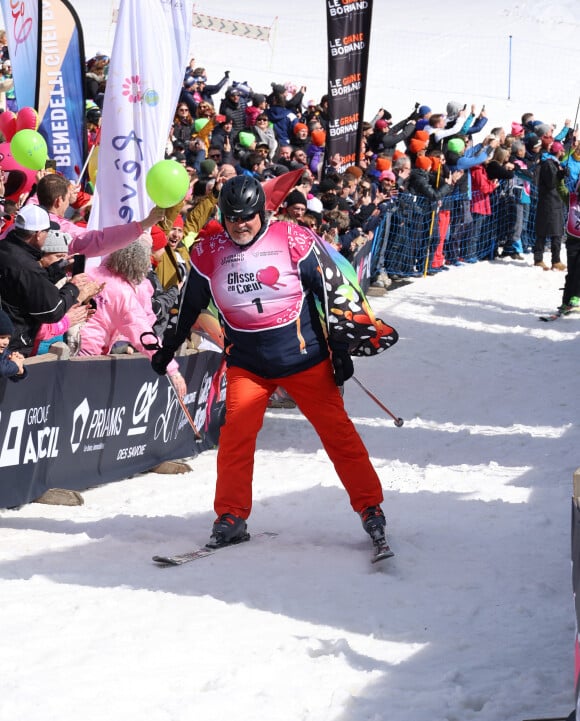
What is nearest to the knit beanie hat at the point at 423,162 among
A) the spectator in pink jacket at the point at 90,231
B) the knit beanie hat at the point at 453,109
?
the knit beanie hat at the point at 453,109

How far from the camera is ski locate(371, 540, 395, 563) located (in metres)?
5.50

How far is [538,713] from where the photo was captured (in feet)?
12.2

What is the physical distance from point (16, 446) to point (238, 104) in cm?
1469

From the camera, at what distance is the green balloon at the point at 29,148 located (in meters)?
8.37

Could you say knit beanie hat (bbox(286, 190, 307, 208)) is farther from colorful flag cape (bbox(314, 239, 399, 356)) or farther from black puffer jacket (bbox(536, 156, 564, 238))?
black puffer jacket (bbox(536, 156, 564, 238))

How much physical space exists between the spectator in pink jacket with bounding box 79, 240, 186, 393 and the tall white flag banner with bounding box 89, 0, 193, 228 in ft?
1.62

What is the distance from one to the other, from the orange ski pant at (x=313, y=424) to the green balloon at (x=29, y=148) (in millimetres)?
3479

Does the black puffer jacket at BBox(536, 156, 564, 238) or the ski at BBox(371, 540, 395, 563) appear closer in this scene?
the ski at BBox(371, 540, 395, 563)

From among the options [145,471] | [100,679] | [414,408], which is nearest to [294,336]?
[100,679]

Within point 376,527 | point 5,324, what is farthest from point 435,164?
point 376,527

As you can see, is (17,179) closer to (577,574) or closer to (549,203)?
(577,574)

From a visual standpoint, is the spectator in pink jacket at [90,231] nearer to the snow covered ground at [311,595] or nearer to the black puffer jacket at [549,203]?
the snow covered ground at [311,595]

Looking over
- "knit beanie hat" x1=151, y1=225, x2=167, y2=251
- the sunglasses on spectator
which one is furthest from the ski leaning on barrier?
"knit beanie hat" x1=151, y1=225, x2=167, y2=251

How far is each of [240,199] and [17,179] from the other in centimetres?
385
